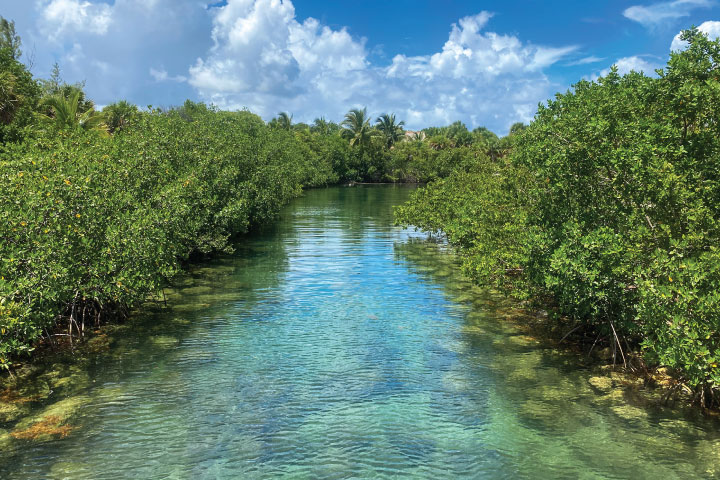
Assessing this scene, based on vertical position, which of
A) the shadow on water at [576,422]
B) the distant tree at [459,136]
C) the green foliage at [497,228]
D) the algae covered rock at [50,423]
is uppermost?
the distant tree at [459,136]

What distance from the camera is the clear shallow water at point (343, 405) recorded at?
34.1 feet

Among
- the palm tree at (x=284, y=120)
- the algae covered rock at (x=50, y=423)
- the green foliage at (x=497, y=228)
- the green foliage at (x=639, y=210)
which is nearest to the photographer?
the green foliage at (x=639, y=210)

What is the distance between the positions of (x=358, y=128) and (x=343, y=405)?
10851cm

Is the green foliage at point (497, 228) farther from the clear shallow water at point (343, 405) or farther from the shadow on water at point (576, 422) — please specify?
the shadow on water at point (576, 422)

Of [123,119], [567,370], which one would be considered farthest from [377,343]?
[123,119]

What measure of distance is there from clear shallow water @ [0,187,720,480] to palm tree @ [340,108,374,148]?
97212 millimetres

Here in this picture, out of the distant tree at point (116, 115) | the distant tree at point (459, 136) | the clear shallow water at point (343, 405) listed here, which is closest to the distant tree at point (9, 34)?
the distant tree at point (116, 115)

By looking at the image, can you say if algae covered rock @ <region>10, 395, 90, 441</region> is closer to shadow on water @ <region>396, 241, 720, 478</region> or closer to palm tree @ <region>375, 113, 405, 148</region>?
shadow on water @ <region>396, 241, 720, 478</region>

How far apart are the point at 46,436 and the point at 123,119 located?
38.6 m

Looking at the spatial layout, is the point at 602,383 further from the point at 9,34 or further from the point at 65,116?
the point at 9,34

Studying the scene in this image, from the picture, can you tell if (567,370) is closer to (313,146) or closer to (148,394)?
(148,394)

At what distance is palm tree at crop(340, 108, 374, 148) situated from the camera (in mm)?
116875

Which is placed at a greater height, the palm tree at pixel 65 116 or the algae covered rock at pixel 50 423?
the palm tree at pixel 65 116

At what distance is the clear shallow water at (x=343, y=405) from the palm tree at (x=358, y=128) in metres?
97.2
